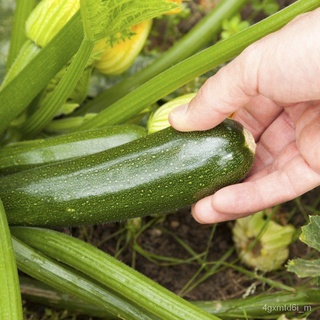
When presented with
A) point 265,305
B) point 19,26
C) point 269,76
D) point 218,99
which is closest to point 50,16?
point 19,26

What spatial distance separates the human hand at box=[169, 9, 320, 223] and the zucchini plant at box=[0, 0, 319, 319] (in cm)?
7

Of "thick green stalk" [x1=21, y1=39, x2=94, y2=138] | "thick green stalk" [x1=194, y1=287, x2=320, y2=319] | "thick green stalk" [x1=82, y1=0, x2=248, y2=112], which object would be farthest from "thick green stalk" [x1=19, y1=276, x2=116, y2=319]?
"thick green stalk" [x1=82, y1=0, x2=248, y2=112]

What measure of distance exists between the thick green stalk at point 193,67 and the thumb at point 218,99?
7.1 inches

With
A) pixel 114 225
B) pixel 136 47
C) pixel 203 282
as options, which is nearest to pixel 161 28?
pixel 136 47

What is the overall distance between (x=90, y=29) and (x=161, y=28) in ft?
4.50

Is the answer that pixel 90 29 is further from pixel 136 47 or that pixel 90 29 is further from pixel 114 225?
pixel 114 225

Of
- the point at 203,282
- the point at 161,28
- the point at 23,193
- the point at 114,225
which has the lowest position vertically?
the point at 203,282

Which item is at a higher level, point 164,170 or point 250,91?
point 250,91

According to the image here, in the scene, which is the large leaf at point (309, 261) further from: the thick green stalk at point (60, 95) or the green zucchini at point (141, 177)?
the thick green stalk at point (60, 95)

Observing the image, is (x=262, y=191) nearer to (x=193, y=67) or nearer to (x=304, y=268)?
(x=304, y=268)

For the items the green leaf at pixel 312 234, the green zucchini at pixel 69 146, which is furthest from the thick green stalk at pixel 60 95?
the green leaf at pixel 312 234

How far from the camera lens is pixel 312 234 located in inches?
70.2

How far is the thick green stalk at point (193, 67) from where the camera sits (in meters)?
1.80

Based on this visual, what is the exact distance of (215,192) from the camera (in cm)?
195
